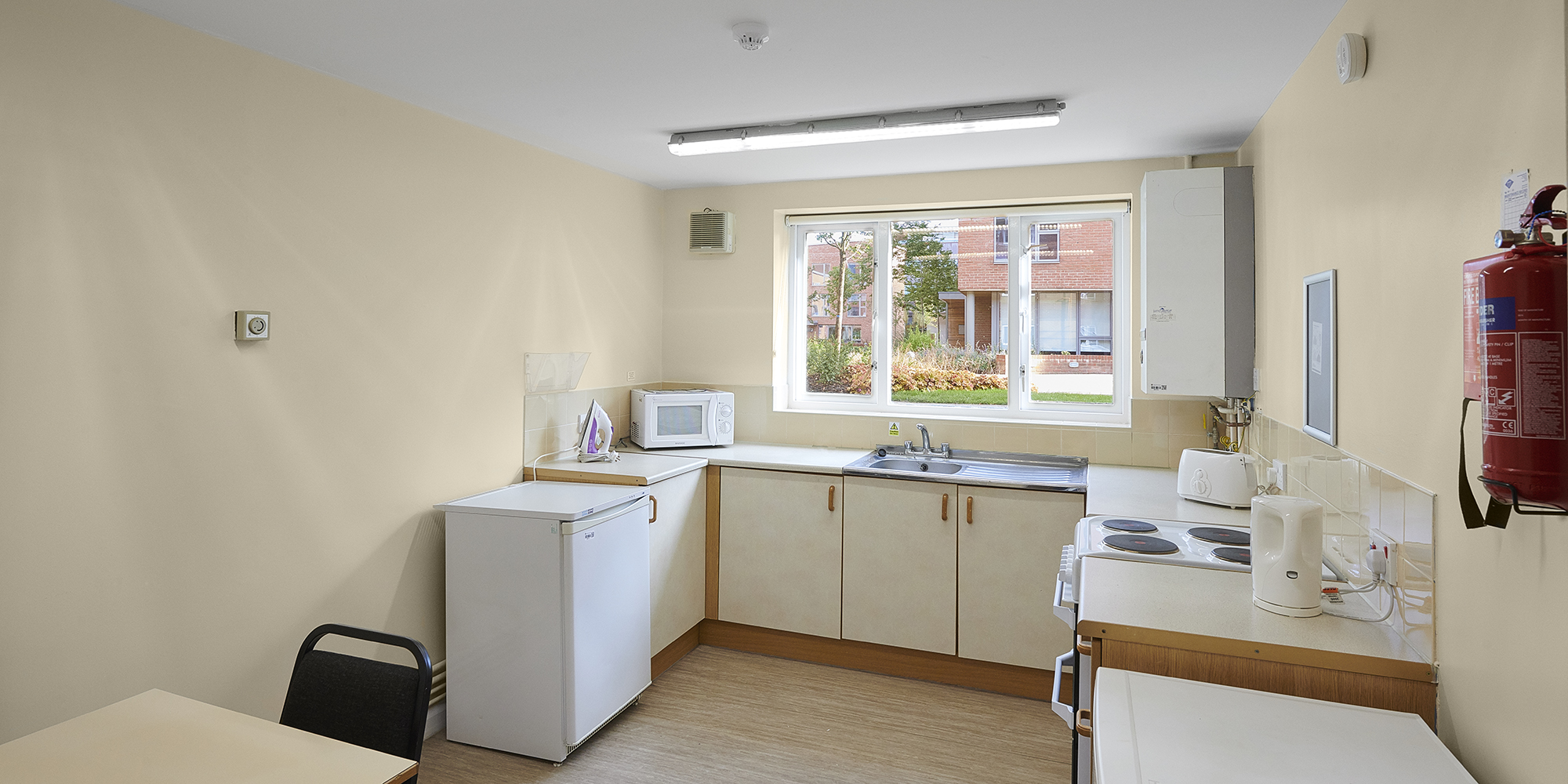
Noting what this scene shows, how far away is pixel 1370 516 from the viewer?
1879 mm

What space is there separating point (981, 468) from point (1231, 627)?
2.09 metres

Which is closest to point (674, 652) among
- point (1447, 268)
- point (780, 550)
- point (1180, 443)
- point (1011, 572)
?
point (780, 550)

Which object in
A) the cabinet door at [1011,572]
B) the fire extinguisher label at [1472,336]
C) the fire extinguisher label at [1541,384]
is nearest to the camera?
the fire extinguisher label at [1541,384]

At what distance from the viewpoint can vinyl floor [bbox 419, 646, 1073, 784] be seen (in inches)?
110

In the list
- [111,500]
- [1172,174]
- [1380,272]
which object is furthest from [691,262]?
[1380,272]

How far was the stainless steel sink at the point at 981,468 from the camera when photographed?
3.46 m

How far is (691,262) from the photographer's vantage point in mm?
4613

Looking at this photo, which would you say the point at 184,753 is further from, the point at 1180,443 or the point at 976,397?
the point at 1180,443

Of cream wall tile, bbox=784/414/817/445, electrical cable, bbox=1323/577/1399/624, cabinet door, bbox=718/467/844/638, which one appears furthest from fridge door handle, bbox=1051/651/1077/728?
cream wall tile, bbox=784/414/817/445

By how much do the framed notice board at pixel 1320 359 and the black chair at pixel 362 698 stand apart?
2.27 meters

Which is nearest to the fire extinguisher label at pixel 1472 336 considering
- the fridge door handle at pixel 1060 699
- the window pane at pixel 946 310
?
the fridge door handle at pixel 1060 699

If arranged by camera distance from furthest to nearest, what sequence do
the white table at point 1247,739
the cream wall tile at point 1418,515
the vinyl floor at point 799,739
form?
the vinyl floor at point 799,739 → the cream wall tile at point 1418,515 → the white table at point 1247,739

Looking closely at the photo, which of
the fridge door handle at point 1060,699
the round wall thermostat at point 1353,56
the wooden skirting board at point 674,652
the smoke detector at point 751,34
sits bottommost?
the wooden skirting board at point 674,652

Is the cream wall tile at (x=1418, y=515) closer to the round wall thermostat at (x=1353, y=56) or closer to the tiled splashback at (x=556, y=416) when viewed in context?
the round wall thermostat at (x=1353, y=56)
